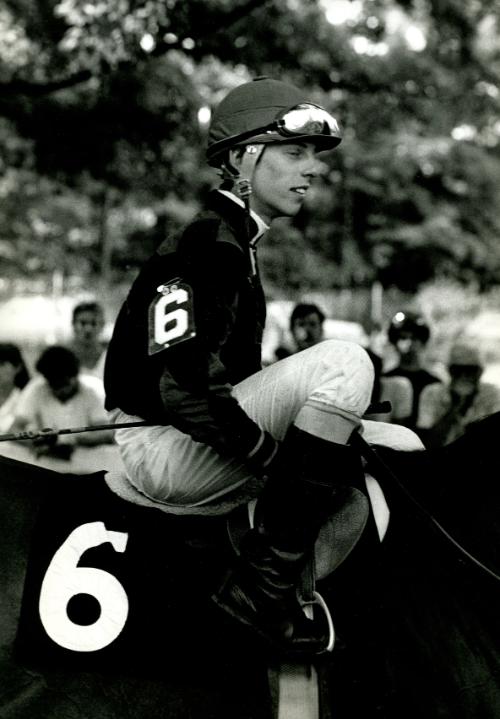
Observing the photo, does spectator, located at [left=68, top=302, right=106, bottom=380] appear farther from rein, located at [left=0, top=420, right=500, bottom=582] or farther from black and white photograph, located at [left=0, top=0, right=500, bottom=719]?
rein, located at [left=0, top=420, right=500, bottom=582]

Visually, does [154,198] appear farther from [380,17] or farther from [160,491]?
[160,491]

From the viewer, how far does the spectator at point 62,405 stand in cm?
691

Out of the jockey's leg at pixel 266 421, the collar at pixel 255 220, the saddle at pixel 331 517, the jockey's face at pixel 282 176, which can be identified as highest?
the jockey's face at pixel 282 176

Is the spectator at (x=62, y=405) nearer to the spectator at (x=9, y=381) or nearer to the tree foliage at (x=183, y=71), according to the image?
the spectator at (x=9, y=381)

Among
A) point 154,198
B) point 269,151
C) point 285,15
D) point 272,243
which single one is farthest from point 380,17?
point 272,243

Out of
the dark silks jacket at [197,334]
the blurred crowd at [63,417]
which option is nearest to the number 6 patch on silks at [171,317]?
the dark silks jacket at [197,334]

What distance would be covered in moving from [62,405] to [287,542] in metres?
4.41

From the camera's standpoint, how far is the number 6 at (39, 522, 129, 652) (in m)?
2.94

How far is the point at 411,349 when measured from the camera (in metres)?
7.84

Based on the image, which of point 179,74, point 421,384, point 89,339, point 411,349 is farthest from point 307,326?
point 179,74

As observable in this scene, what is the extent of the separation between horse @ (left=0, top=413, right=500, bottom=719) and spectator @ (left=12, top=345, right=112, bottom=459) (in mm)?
3912

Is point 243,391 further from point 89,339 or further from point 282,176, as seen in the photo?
point 89,339

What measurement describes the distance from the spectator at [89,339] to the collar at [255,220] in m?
5.12

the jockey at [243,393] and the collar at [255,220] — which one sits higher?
the collar at [255,220]
